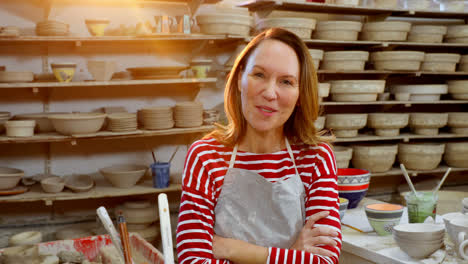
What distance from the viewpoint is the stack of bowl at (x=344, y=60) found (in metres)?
4.15

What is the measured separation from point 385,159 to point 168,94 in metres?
2.17

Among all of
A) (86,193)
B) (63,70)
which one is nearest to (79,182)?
(86,193)

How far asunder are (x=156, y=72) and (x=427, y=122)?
2702 mm

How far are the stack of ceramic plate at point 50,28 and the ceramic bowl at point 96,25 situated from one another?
20cm

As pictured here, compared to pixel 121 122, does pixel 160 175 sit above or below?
below

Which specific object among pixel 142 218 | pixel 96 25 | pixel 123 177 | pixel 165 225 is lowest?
pixel 142 218

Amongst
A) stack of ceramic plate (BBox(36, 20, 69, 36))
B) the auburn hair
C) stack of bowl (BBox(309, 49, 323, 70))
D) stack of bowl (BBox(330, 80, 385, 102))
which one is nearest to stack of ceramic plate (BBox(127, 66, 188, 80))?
stack of ceramic plate (BBox(36, 20, 69, 36))

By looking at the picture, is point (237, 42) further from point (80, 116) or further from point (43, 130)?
point (43, 130)

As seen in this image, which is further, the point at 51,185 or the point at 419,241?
the point at 51,185

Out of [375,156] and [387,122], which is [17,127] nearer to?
[375,156]

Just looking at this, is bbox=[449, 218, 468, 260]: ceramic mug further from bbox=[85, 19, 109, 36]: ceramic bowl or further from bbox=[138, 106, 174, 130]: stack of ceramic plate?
bbox=[85, 19, 109, 36]: ceramic bowl

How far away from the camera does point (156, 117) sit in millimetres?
3652

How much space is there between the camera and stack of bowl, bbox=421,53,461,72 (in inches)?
175

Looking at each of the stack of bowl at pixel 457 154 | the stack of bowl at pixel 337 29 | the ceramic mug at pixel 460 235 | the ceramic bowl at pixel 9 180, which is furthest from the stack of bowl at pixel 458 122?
the ceramic bowl at pixel 9 180
